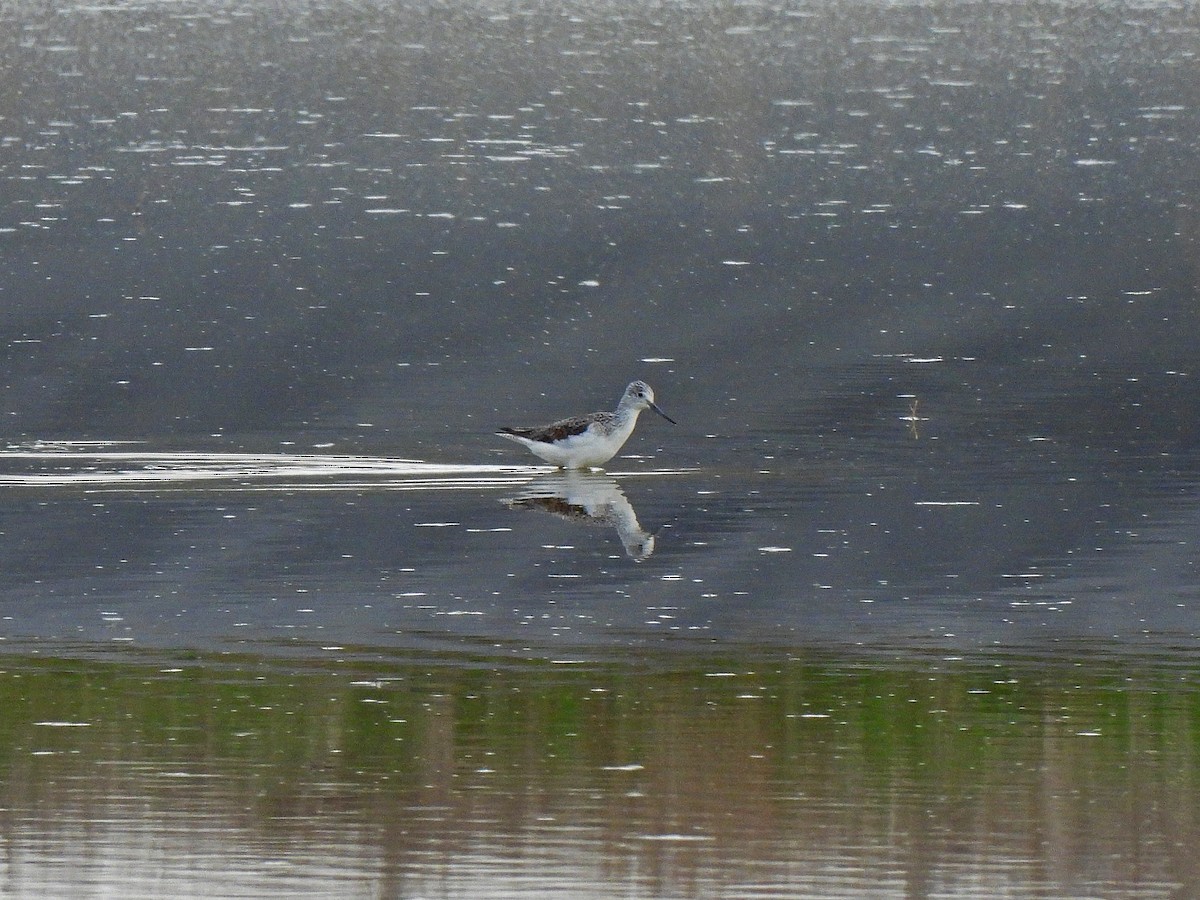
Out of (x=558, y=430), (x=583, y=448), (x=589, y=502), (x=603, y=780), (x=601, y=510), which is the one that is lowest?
(x=603, y=780)

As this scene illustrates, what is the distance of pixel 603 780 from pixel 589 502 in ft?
24.0

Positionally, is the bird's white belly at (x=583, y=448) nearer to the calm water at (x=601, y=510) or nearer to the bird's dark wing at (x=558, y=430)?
the bird's dark wing at (x=558, y=430)

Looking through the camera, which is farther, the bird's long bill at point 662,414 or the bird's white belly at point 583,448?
the bird's long bill at point 662,414

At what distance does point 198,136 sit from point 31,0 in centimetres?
3184

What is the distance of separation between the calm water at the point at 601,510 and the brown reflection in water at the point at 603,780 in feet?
0.10

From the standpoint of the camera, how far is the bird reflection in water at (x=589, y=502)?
15273mm

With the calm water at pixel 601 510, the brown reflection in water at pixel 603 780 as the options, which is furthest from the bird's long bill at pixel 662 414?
the brown reflection in water at pixel 603 780

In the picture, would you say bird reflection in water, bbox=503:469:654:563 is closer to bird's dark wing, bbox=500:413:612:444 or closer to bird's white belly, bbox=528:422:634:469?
bird's white belly, bbox=528:422:634:469

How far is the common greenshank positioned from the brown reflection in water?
650cm

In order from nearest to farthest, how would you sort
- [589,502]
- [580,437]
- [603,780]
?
[603,780], [589,502], [580,437]

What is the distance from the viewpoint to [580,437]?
1811 cm

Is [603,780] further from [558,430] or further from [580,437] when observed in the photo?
[558,430]

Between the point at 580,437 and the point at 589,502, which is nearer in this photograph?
the point at 589,502

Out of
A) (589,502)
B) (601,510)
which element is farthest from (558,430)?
(601,510)
